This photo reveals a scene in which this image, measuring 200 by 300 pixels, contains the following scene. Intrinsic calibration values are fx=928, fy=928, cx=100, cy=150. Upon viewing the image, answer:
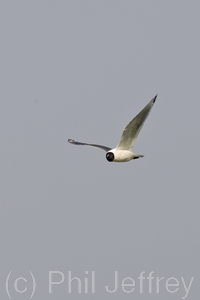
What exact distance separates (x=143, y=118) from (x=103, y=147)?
4749 mm

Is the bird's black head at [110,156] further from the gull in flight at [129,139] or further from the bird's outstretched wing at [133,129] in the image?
the bird's outstretched wing at [133,129]

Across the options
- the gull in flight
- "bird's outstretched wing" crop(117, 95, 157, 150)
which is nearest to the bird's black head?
the gull in flight

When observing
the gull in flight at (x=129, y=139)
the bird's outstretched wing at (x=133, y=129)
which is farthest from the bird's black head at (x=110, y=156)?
the bird's outstretched wing at (x=133, y=129)

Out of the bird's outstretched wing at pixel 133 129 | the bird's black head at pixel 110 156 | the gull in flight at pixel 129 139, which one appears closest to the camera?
the bird's outstretched wing at pixel 133 129

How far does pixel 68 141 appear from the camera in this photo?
36.9 m

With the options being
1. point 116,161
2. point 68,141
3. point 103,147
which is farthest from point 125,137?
point 68,141

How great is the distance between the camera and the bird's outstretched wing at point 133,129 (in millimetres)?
27656

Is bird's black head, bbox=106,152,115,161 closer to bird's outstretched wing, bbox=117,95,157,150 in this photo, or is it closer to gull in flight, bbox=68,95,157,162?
gull in flight, bbox=68,95,157,162

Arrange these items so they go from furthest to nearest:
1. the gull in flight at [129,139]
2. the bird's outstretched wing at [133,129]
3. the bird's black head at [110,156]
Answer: the bird's black head at [110,156], the gull in flight at [129,139], the bird's outstretched wing at [133,129]

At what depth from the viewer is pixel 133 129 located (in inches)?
1122

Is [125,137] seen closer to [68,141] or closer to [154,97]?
[154,97]

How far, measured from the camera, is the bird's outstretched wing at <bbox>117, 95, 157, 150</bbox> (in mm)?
27656

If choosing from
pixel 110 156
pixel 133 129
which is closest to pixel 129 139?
pixel 133 129

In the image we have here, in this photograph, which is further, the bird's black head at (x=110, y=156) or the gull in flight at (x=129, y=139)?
the bird's black head at (x=110, y=156)
